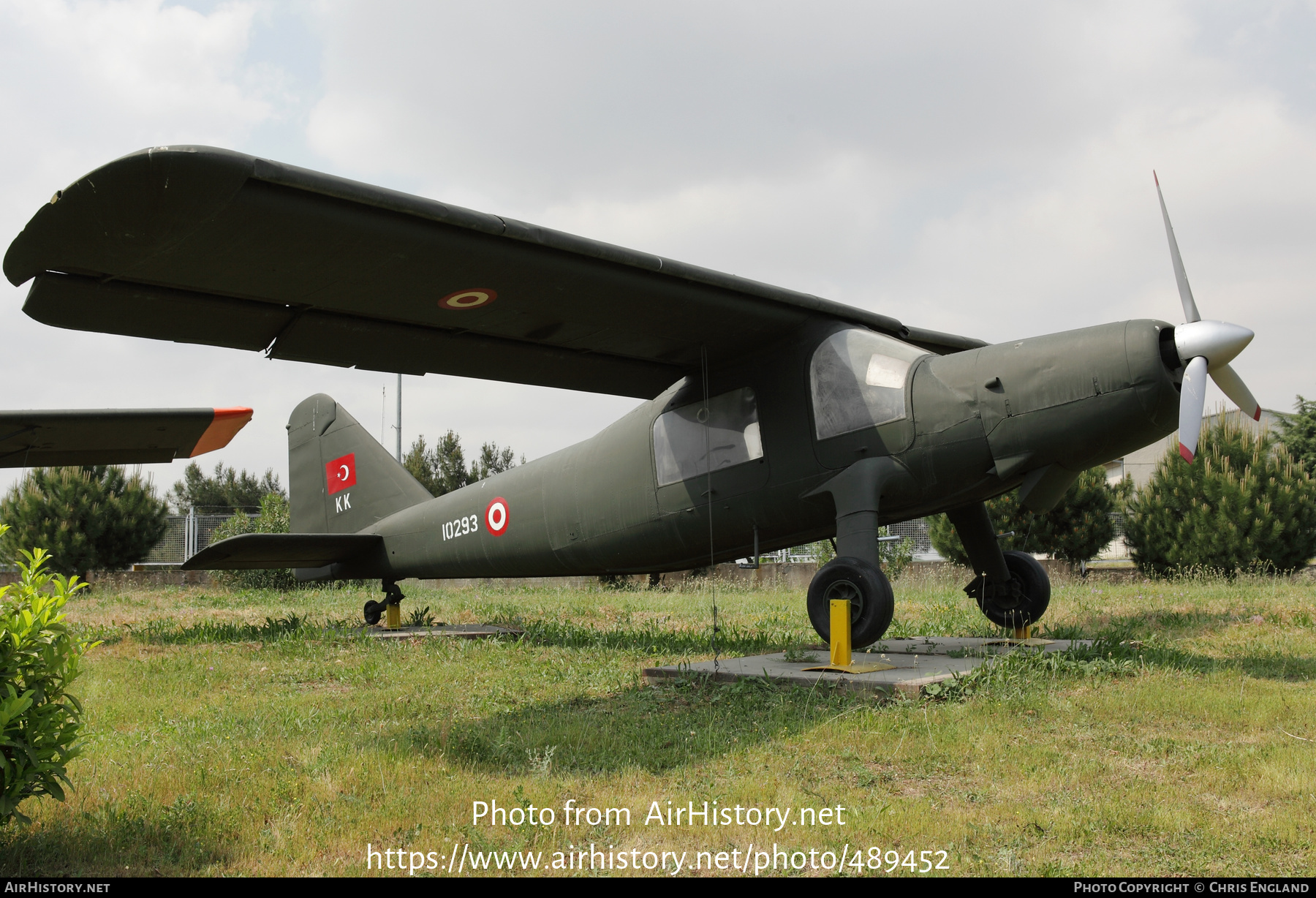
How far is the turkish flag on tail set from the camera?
43.7 ft

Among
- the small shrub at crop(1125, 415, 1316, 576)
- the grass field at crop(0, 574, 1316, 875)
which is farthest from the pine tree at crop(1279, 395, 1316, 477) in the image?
the grass field at crop(0, 574, 1316, 875)

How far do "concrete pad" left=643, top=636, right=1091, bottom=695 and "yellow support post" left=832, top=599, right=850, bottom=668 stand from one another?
12 cm

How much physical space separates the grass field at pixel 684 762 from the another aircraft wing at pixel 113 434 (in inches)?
159

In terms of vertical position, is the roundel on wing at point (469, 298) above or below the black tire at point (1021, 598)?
above

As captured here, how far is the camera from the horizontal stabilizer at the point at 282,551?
10.9 metres

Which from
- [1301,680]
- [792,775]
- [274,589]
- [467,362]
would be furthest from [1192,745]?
[274,589]

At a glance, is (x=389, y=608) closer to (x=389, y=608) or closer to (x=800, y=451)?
(x=389, y=608)

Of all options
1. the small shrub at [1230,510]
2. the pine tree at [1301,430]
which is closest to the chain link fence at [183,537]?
the small shrub at [1230,510]

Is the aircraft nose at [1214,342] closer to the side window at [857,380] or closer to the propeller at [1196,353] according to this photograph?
the propeller at [1196,353]

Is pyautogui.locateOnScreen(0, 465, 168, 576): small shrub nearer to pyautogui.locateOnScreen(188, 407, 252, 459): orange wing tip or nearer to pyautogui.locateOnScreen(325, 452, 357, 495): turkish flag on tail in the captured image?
pyautogui.locateOnScreen(188, 407, 252, 459): orange wing tip

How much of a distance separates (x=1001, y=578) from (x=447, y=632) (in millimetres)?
6731

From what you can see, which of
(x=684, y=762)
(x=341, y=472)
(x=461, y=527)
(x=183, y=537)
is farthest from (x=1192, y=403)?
(x=183, y=537)

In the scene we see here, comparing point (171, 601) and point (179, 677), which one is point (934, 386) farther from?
point (171, 601)

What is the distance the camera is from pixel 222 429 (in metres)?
13.1
